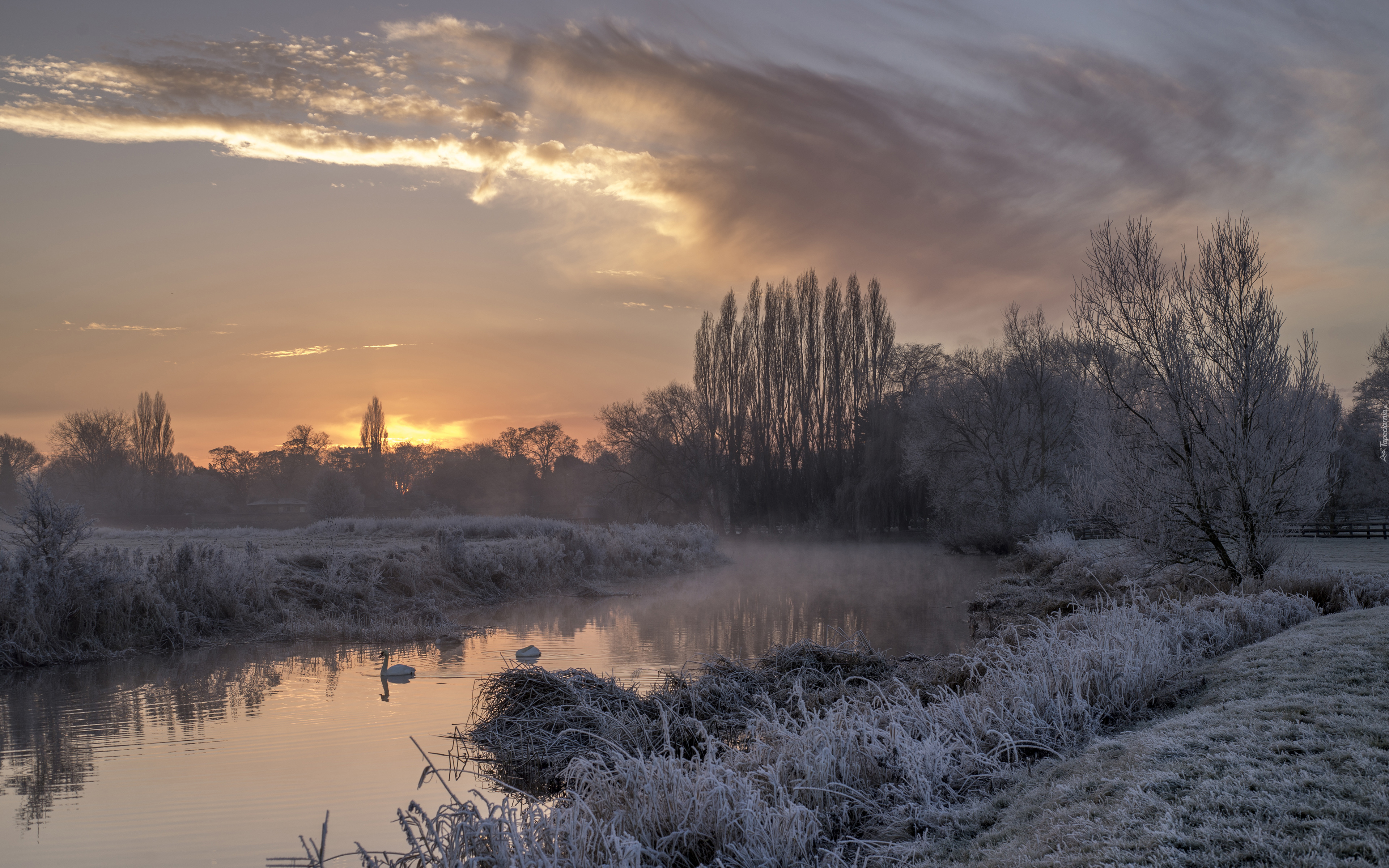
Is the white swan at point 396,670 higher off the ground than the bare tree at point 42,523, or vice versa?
the bare tree at point 42,523

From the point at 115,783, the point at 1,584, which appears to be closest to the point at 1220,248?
the point at 115,783

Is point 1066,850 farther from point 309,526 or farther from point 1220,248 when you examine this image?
point 309,526

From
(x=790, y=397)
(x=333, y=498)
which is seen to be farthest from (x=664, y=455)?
(x=333, y=498)

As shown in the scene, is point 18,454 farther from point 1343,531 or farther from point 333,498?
point 1343,531

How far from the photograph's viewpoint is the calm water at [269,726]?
5824mm

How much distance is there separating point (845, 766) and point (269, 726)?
6567mm

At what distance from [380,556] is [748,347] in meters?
31.2

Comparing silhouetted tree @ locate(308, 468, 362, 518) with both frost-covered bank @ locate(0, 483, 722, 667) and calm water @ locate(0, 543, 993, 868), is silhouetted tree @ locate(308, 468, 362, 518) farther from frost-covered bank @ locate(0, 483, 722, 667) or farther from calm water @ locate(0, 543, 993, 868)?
calm water @ locate(0, 543, 993, 868)

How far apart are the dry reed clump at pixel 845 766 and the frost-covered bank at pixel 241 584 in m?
8.47

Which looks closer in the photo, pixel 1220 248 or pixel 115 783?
pixel 115 783

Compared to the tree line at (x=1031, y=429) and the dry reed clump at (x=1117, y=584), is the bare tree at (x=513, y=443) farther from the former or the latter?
the dry reed clump at (x=1117, y=584)

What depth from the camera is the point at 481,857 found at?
3.51 metres

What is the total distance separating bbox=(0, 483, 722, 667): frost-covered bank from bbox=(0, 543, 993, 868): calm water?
2.74 ft

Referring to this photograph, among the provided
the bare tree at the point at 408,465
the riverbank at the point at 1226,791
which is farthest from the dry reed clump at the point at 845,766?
the bare tree at the point at 408,465
